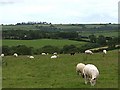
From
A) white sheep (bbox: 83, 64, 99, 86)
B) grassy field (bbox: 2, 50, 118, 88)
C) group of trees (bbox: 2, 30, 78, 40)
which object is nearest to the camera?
white sheep (bbox: 83, 64, 99, 86)

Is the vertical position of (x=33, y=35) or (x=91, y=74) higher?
(x=91, y=74)

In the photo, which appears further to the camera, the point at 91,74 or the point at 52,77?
the point at 52,77

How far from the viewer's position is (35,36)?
104 meters

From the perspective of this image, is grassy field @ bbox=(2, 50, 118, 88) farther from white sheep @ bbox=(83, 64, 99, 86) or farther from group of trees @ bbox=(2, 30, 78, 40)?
group of trees @ bbox=(2, 30, 78, 40)

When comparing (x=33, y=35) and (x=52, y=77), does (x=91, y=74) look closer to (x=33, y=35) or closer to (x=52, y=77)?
(x=52, y=77)

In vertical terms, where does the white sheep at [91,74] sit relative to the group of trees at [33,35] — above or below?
above

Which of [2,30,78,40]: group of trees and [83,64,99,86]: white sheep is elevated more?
[83,64,99,86]: white sheep

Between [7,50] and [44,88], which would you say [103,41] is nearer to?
[7,50]

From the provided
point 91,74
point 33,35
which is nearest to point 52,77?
point 91,74

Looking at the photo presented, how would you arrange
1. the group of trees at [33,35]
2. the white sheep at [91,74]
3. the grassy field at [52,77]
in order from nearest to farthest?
the white sheep at [91,74]
the grassy field at [52,77]
the group of trees at [33,35]

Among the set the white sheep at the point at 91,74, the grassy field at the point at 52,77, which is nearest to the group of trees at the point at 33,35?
the grassy field at the point at 52,77

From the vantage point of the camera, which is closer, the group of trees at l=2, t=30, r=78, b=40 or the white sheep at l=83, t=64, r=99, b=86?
the white sheep at l=83, t=64, r=99, b=86

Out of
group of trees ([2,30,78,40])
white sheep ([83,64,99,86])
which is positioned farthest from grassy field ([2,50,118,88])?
group of trees ([2,30,78,40])

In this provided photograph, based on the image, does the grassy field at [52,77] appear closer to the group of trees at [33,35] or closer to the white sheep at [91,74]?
the white sheep at [91,74]
